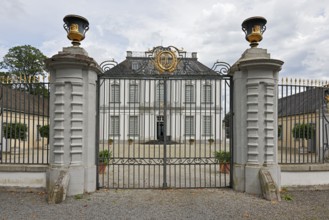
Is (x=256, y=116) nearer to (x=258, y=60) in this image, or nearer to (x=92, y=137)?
(x=258, y=60)

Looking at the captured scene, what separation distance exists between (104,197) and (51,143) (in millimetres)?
1817

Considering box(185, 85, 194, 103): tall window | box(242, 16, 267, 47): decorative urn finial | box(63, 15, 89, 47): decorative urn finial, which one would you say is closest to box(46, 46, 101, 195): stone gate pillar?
box(63, 15, 89, 47): decorative urn finial

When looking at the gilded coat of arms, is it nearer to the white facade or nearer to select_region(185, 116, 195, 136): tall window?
the white facade

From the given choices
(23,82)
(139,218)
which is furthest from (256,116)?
(23,82)

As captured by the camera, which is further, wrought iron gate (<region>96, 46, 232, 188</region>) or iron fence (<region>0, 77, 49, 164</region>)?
wrought iron gate (<region>96, 46, 232, 188</region>)

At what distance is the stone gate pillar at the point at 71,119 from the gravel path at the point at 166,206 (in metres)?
0.49

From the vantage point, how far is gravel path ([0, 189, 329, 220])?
5.27 metres

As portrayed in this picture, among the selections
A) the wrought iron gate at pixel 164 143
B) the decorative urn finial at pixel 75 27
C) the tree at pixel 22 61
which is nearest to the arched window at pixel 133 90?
the wrought iron gate at pixel 164 143

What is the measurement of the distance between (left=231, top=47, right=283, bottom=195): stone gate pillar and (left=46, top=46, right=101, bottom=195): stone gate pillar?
3704 millimetres

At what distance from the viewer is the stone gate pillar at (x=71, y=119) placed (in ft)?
21.7

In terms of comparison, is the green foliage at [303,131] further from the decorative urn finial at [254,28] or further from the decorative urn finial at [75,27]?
the decorative urn finial at [75,27]

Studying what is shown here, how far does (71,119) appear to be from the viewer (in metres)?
6.71

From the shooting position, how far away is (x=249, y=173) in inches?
268

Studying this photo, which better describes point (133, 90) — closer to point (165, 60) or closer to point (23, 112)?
point (23, 112)
